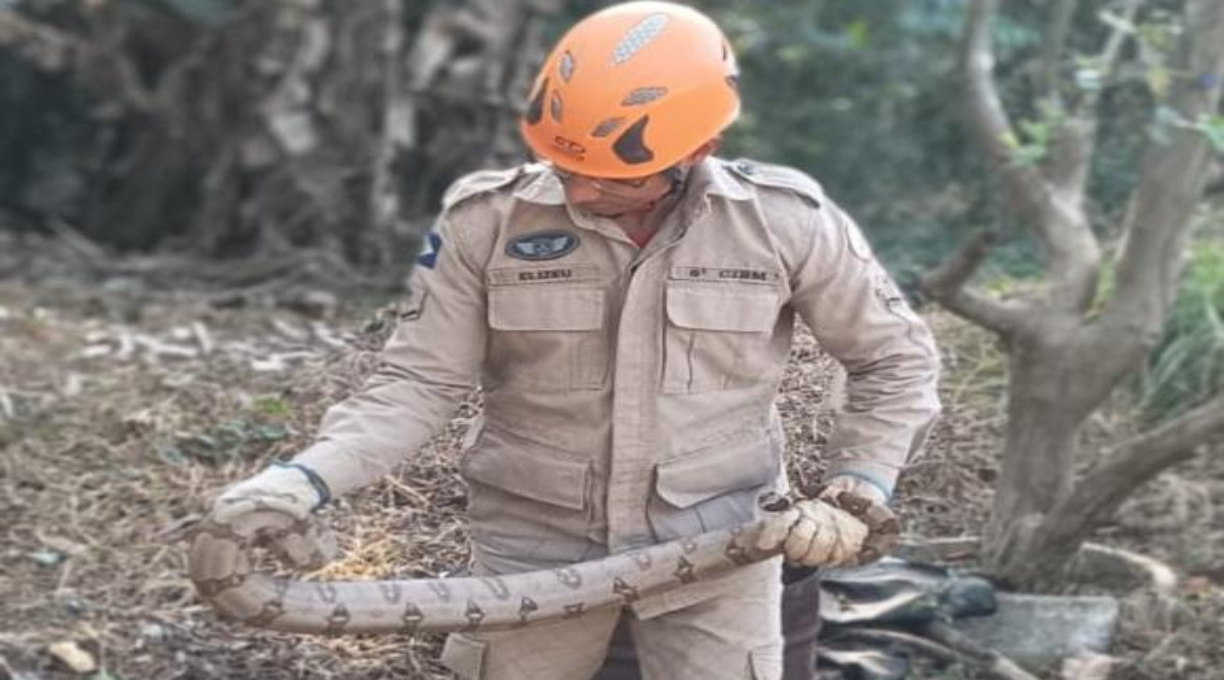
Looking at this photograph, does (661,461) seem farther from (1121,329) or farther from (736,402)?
(1121,329)

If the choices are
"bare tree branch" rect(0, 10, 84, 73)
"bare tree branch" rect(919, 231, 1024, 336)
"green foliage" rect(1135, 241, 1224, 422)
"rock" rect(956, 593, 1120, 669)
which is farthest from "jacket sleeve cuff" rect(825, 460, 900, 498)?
"bare tree branch" rect(0, 10, 84, 73)

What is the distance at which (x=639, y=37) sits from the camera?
11.9 ft

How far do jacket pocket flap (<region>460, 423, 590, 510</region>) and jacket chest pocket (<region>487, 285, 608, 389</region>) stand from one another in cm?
13

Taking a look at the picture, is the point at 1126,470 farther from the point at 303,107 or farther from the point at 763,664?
the point at 303,107

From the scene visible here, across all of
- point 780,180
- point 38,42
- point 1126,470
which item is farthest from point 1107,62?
point 38,42

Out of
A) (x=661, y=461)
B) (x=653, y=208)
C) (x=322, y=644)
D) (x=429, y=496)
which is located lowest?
(x=322, y=644)

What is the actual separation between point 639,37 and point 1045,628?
2.45m

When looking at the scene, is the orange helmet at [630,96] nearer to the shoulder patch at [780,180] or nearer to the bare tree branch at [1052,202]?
the shoulder patch at [780,180]

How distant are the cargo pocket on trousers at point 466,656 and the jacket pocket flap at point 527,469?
30 cm

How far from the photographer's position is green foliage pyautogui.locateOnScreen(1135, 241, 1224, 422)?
21.4 feet

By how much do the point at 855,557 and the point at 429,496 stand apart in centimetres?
119

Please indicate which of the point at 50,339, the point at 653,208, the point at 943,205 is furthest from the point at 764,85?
the point at 653,208

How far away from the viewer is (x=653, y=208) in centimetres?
373

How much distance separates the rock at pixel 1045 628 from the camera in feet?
17.8
